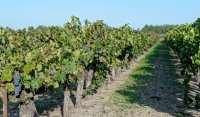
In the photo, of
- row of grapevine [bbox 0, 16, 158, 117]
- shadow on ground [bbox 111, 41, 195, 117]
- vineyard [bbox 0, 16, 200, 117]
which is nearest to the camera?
row of grapevine [bbox 0, 16, 158, 117]

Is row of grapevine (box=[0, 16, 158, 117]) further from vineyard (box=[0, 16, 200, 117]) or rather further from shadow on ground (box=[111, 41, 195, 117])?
shadow on ground (box=[111, 41, 195, 117])

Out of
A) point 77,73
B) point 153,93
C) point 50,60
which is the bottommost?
point 153,93

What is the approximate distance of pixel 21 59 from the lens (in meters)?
11.5

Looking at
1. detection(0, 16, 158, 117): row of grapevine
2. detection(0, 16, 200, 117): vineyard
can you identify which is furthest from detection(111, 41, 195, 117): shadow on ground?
detection(0, 16, 158, 117): row of grapevine

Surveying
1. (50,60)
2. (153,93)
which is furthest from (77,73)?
(153,93)

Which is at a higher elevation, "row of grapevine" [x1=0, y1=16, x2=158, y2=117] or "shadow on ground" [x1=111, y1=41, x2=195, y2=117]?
"row of grapevine" [x1=0, y1=16, x2=158, y2=117]

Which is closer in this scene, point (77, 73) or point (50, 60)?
point (50, 60)

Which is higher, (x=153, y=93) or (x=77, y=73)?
(x=77, y=73)

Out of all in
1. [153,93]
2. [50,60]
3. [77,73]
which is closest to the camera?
[50,60]

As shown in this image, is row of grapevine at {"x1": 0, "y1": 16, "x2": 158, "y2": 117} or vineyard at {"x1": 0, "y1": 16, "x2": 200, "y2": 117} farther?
vineyard at {"x1": 0, "y1": 16, "x2": 200, "y2": 117}

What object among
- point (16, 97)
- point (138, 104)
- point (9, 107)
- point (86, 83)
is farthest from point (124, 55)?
point (16, 97)

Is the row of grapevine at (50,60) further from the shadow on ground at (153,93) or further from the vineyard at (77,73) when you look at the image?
the shadow on ground at (153,93)

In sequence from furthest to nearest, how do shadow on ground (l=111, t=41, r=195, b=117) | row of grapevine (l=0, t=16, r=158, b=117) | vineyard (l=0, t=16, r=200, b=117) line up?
shadow on ground (l=111, t=41, r=195, b=117), vineyard (l=0, t=16, r=200, b=117), row of grapevine (l=0, t=16, r=158, b=117)

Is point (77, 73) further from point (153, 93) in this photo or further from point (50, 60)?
point (153, 93)
